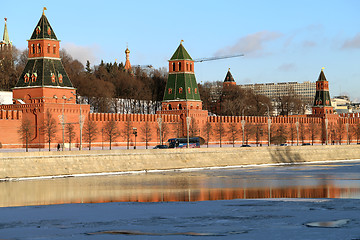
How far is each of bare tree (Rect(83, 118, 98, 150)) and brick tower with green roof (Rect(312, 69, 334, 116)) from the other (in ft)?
147

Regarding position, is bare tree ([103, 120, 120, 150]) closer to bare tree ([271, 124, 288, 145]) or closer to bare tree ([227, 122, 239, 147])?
bare tree ([227, 122, 239, 147])

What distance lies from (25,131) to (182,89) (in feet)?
76.7

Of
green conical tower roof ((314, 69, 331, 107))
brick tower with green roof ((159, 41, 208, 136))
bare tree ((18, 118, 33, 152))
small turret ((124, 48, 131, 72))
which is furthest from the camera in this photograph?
small turret ((124, 48, 131, 72))

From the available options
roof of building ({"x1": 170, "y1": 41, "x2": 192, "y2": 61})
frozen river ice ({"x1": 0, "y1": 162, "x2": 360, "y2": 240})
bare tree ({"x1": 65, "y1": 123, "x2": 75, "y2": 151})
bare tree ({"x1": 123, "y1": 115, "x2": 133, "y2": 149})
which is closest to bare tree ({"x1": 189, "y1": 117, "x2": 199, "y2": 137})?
roof of building ({"x1": 170, "y1": 41, "x2": 192, "y2": 61})

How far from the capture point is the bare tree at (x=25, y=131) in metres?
55.8

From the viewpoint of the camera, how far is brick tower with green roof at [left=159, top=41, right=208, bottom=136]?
244 ft

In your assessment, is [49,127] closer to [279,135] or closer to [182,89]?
[182,89]

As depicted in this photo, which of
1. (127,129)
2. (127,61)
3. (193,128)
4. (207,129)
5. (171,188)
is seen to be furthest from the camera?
(127,61)

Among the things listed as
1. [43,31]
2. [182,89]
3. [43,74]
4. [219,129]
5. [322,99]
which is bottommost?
[219,129]

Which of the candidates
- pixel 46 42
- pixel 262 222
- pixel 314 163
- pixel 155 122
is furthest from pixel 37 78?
pixel 262 222

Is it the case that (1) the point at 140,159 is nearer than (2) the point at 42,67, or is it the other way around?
(1) the point at 140,159

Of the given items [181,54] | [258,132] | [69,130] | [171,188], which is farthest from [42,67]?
[258,132]

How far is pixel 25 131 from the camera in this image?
5578cm

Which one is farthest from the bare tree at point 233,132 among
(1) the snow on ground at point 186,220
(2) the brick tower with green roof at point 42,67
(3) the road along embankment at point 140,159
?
(1) the snow on ground at point 186,220
